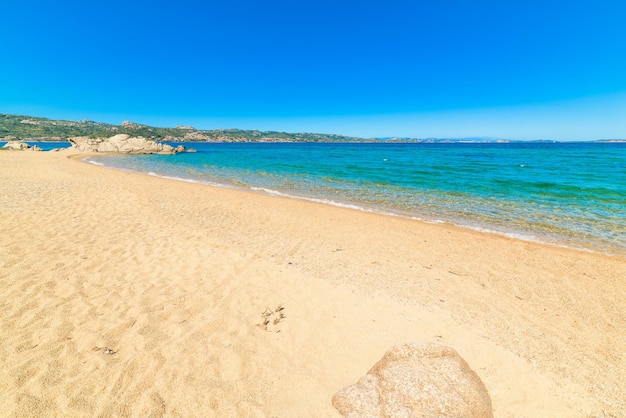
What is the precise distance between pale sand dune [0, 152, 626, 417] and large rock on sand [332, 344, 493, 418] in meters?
0.38

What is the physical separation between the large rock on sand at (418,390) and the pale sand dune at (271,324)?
38 cm

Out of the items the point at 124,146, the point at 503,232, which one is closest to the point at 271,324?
the point at 503,232

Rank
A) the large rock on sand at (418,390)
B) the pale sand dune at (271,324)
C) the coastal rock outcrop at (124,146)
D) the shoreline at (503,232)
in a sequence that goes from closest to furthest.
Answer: the large rock on sand at (418,390) < the pale sand dune at (271,324) < the shoreline at (503,232) < the coastal rock outcrop at (124,146)

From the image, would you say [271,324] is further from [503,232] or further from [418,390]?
[503,232]


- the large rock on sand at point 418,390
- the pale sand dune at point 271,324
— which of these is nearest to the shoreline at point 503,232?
the pale sand dune at point 271,324

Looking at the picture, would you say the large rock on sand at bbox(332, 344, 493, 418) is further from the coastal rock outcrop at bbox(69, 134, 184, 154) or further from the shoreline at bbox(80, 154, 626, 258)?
the coastal rock outcrop at bbox(69, 134, 184, 154)

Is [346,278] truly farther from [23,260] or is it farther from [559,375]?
[23,260]

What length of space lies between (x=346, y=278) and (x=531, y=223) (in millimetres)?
10203

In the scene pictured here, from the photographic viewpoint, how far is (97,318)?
4582mm

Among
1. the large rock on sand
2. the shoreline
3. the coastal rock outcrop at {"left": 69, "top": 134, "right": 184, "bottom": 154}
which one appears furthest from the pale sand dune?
the coastal rock outcrop at {"left": 69, "top": 134, "right": 184, "bottom": 154}

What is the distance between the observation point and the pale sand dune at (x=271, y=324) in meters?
3.39

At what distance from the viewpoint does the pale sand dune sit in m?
3.39

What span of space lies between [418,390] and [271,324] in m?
2.59

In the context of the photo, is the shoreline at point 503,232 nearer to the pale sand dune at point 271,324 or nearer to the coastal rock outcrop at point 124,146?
the pale sand dune at point 271,324
